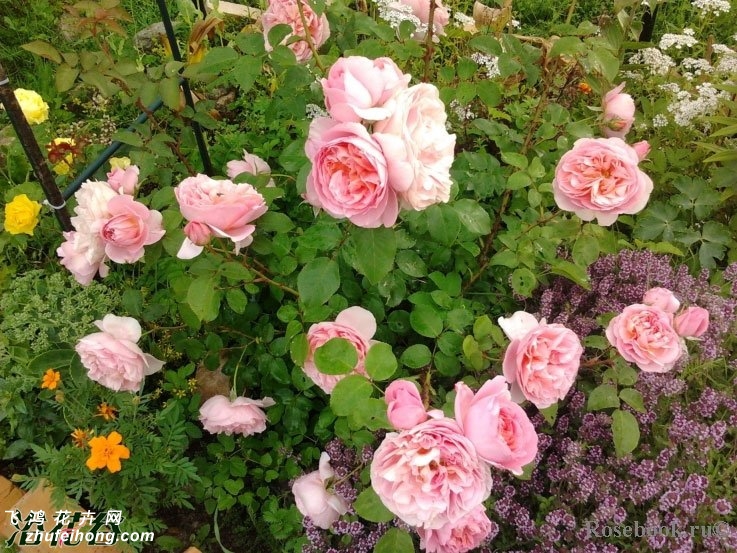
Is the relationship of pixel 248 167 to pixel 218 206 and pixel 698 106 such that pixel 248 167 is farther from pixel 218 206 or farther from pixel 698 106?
pixel 698 106

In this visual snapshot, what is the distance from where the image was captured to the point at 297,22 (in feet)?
4.42

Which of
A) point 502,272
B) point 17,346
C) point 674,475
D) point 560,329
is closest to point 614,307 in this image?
point 502,272

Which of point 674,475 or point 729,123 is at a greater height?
point 729,123

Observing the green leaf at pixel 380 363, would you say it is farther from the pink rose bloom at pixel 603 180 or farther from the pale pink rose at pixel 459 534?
the pink rose bloom at pixel 603 180

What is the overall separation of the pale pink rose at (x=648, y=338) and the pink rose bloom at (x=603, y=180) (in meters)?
0.20

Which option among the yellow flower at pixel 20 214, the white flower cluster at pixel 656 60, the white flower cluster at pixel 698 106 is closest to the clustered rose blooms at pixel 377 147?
the yellow flower at pixel 20 214

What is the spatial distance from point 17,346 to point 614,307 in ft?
5.01

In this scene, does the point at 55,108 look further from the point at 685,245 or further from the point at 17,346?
the point at 685,245

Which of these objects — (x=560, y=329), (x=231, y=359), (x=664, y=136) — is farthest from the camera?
(x=664, y=136)

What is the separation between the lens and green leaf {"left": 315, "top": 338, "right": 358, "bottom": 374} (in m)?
1.08

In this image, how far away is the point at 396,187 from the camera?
83 cm

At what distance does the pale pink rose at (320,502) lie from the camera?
51.1 inches

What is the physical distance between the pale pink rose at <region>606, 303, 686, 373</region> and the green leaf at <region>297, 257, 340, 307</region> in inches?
21.5

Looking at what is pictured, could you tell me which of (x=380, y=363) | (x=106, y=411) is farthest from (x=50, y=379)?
(x=380, y=363)
